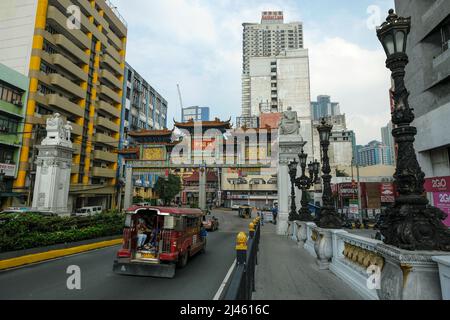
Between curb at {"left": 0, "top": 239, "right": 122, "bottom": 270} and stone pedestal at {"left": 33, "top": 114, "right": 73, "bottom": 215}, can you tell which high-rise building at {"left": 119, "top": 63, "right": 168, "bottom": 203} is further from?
curb at {"left": 0, "top": 239, "right": 122, "bottom": 270}

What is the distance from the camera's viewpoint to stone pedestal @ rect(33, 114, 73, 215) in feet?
62.8

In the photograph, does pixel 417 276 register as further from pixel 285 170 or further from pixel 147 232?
pixel 285 170

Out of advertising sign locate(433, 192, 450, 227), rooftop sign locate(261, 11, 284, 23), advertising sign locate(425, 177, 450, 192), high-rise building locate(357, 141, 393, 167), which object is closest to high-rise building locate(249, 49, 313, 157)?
high-rise building locate(357, 141, 393, 167)

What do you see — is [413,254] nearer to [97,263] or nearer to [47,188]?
[97,263]

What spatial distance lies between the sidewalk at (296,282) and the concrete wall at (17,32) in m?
36.9

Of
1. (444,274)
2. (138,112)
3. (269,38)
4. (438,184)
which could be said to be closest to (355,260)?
(444,274)

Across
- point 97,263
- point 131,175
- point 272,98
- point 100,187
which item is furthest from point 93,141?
point 272,98

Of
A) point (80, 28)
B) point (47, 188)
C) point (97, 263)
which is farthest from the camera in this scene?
point (80, 28)

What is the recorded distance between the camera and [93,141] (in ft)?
133

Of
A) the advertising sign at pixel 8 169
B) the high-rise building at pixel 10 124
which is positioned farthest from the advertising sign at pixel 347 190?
the advertising sign at pixel 8 169

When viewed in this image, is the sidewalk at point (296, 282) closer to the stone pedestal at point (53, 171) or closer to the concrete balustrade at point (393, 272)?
the concrete balustrade at point (393, 272)

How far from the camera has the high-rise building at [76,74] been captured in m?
31.6

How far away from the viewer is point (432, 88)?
1716 cm
